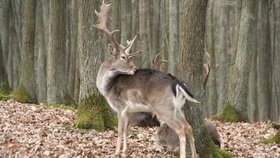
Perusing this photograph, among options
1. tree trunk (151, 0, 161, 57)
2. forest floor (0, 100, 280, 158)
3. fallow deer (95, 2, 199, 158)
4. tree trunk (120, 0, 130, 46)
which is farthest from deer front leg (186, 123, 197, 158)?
tree trunk (151, 0, 161, 57)

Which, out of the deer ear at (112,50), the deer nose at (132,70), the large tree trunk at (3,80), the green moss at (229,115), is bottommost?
the green moss at (229,115)

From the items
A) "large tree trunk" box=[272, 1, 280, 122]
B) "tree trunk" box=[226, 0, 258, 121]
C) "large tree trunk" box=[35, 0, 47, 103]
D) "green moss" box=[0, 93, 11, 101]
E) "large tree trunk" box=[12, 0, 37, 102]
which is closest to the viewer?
"tree trunk" box=[226, 0, 258, 121]

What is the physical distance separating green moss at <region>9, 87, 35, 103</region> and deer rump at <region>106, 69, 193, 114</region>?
25.9ft

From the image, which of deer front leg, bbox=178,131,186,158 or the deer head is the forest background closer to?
the deer head

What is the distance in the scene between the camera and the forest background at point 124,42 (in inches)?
485

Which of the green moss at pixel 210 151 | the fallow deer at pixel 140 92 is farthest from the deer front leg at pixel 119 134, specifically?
the green moss at pixel 210 151

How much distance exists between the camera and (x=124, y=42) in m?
23.1

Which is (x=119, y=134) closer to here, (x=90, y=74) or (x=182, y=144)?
(x=182, y=144)

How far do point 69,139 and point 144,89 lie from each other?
6.85ft

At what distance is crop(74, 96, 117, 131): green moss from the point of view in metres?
11.4

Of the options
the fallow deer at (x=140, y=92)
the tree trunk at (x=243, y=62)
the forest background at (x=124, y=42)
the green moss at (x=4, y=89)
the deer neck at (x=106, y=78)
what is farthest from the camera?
the green moss at (x=4, y=89)

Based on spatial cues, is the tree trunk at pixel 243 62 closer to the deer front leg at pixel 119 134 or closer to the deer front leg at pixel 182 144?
the deer front leg at pixel 119 134

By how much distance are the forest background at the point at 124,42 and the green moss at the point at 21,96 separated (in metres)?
0.03

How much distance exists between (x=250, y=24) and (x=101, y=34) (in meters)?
6.84
